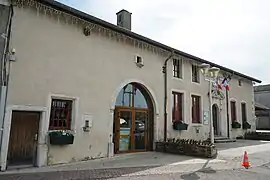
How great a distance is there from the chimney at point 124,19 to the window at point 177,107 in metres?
4.66

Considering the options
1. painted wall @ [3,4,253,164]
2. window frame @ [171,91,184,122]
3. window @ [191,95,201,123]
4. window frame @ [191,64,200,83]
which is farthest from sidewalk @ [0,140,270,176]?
window frame @ [191,64,200,83]

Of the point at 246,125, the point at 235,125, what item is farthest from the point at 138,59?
the point at 246,125

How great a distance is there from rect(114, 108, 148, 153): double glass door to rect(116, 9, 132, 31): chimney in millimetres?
4841

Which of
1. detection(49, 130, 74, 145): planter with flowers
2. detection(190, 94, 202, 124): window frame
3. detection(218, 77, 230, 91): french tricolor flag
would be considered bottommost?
detection(49, 130, 74, 145): planter with flowers

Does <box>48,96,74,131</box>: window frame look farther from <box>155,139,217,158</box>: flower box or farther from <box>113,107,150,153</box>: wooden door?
<box>155,139,217,158</box>: flower box

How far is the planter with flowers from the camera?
28.7 feet

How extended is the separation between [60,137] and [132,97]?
4.56m

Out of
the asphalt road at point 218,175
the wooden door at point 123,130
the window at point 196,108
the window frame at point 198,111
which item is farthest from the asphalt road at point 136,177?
the window at point 196,108

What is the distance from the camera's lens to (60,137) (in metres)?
8.81

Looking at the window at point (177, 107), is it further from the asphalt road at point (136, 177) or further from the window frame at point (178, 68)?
the asphalt road at point (136, 177)

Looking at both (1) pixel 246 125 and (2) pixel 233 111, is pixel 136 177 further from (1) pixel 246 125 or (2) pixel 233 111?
(1) pixel 246 125

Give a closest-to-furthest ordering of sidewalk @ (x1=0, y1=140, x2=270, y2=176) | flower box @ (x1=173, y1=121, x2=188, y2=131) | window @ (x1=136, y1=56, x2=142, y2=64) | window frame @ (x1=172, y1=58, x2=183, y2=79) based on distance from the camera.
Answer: sidewalk @ (x1=0, y1=140, x2=270, y2=176), window @ (x1=136, y1=56, x2=142, y2=64), flower box @ (x1=173, y1=121, x2=188, y2=131), window frame @ (x1=172, y1=58, x2=183, y2=79)

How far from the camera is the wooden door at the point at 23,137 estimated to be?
841 cm

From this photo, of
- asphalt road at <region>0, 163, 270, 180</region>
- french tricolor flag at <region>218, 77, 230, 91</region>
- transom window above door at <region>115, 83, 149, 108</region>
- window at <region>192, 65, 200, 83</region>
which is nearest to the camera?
asphalt road at <region>0, 163, 270, 180</region>
